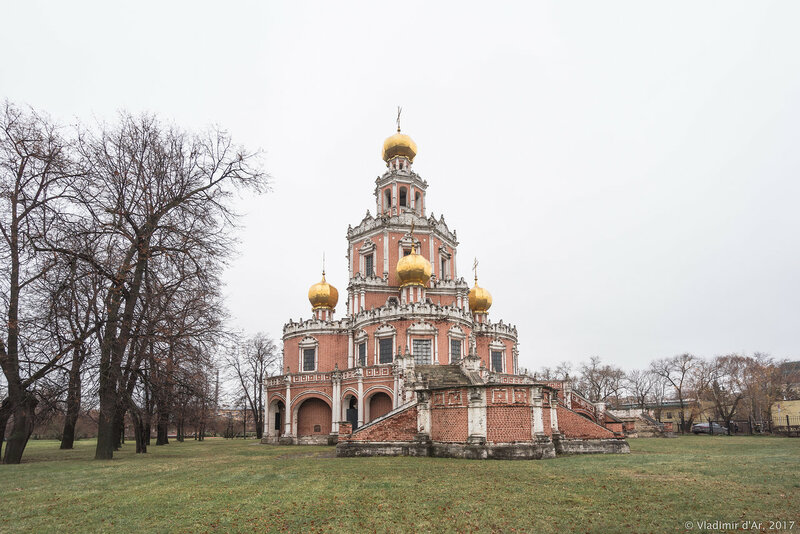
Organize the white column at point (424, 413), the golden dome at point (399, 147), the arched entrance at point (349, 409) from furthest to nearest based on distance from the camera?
the golden dome at point (399, 147) < the arched entrance at point (349, 409) < the white column at point (424, 413)

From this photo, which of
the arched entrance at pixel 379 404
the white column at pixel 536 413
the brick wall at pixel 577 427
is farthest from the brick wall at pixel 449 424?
the arched entrance at pixel 379 404

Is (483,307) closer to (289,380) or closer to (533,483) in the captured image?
(289,380)

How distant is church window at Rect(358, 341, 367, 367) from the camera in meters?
38.0

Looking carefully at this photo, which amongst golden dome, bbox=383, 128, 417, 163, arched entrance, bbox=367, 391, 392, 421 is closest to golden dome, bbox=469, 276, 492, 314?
golden dome, bbox=383, 128, 417, 163

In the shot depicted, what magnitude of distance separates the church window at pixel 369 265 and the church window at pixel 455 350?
9608 mm

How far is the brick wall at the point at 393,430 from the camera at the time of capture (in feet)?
69.0

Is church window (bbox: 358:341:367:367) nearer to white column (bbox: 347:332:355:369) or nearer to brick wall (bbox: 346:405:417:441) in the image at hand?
white column (bbox: 347:332:355:369)

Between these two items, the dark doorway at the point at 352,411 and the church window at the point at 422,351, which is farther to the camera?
the church window at the point at 422,351

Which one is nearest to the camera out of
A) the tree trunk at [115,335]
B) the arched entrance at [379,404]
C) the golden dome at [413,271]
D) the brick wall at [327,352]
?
the tree trunk at [115,335]

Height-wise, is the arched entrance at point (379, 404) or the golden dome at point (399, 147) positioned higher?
the golden dome at point (399, 147)

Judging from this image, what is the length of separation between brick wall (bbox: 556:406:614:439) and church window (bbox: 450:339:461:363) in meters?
15.3

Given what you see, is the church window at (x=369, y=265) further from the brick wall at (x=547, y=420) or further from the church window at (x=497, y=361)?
the brick wall at (x=547, y=420)

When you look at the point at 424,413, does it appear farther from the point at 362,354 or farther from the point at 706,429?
the point at 706,429

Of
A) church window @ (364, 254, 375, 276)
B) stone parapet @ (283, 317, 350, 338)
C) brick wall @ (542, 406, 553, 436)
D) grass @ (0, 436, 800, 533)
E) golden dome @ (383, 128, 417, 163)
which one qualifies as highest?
golden dome @ (383, 128, 417, 163)
